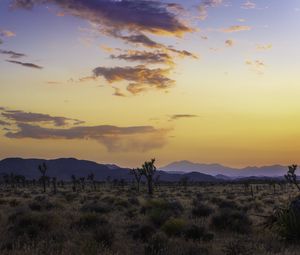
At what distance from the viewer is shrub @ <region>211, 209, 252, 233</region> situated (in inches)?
664

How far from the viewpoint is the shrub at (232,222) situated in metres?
16.9

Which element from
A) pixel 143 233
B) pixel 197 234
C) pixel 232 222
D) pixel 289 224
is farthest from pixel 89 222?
pixel 289 224

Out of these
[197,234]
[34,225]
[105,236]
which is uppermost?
[34,225]

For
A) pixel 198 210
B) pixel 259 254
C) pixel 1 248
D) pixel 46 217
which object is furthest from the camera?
pixel 198 210

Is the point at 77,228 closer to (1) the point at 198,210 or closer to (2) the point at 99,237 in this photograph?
(2) the point at 99,237

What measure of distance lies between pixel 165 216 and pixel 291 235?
6.39m

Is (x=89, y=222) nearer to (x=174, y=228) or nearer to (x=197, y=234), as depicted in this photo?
(x=174, y=228)

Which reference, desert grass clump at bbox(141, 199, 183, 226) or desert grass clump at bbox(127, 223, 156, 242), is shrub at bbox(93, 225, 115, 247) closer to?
desert grass clump at bbox(127, 223, 156, 242)

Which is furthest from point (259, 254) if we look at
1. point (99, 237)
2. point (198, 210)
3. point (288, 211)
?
point (198, 210)

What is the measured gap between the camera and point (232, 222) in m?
17.5

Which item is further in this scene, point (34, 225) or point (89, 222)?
point (89, 222)

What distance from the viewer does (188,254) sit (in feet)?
38.9

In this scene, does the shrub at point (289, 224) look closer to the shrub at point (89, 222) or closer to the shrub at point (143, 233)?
the shrub at point (143, 233)

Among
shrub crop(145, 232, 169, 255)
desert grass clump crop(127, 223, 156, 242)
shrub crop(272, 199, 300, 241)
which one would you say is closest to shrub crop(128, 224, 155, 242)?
desert grass clump crop(127, 223, 156, 242)
